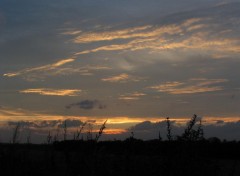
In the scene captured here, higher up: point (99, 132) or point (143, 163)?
point (99, 132)

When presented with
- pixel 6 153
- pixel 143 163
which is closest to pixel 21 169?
pixel 6 153

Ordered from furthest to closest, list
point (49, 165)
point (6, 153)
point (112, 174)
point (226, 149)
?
point (226, 149)
point (6, 153)
point (49, 165)
point (112, 174)

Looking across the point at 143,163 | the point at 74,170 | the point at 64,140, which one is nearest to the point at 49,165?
the point at 64,140

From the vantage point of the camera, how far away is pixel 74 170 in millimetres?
7832

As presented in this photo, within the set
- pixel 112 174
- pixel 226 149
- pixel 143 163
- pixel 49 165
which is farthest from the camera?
pixel 226 149

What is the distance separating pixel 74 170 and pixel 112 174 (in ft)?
2.38

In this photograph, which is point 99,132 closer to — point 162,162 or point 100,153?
point 100,153

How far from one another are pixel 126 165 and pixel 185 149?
4.05 feet

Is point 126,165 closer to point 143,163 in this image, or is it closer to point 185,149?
point 143,163

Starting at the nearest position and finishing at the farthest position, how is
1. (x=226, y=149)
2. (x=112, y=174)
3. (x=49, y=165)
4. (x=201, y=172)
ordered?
1. (x=201, y=172)
2. (x=112, y=174)
3. (x=49, y=165)
4. (x=226, y=149)

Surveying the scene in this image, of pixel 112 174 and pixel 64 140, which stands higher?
pixel 64 140

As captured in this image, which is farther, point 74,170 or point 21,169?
point 21,169

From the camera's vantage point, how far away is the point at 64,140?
338 inches

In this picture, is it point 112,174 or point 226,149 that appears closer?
point 112,174
